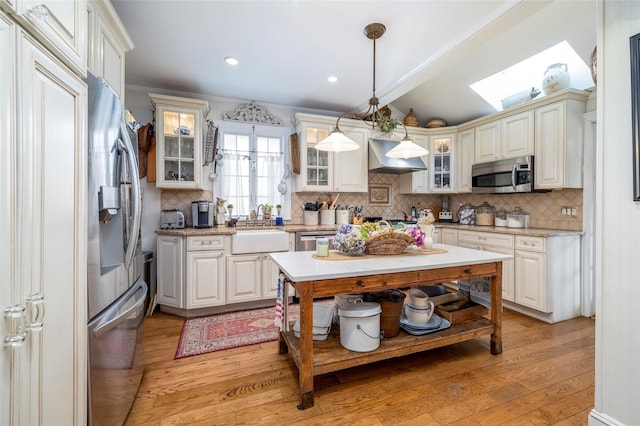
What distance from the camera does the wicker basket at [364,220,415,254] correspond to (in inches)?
82.1

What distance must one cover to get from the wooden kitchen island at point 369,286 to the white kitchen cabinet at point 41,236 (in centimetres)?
97

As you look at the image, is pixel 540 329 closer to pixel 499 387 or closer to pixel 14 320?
pixel 499 387

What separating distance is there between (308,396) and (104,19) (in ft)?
8.75

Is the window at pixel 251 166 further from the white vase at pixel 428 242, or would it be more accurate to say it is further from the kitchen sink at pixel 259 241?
the white vase at pixel 428 242

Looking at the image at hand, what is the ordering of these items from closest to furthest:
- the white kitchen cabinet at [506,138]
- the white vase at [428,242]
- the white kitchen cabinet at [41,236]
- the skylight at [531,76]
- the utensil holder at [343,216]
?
the white kitchen cabinet at [41,236]
the white vase at [428,242]
the skylight at [531,76]
the white kitchen cabinet at [506,138]
the utensil holder at [343,216]

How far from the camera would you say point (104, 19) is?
5.75 ft

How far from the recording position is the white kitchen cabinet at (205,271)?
9.77ft

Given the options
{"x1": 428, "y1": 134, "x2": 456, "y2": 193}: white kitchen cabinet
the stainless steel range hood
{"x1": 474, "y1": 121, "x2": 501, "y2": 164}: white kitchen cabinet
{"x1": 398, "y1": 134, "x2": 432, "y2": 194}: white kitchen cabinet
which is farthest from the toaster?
{"x1": 474, "y1": 121, "x2": 501, "y2": 164}: white kitchen cabinet

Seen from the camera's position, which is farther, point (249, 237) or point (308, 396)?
point (249, 237)

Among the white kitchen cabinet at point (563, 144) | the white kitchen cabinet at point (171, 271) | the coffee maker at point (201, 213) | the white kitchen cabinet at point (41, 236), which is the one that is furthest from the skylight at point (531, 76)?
the white kitchen cabinet at point (171, 271)

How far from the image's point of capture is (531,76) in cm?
352

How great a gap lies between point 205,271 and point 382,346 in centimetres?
205

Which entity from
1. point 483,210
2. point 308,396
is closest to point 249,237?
point 308,396

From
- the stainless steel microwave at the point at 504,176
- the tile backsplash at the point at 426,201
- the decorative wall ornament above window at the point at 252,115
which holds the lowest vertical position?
the tile backsplash at the point at 426,201
